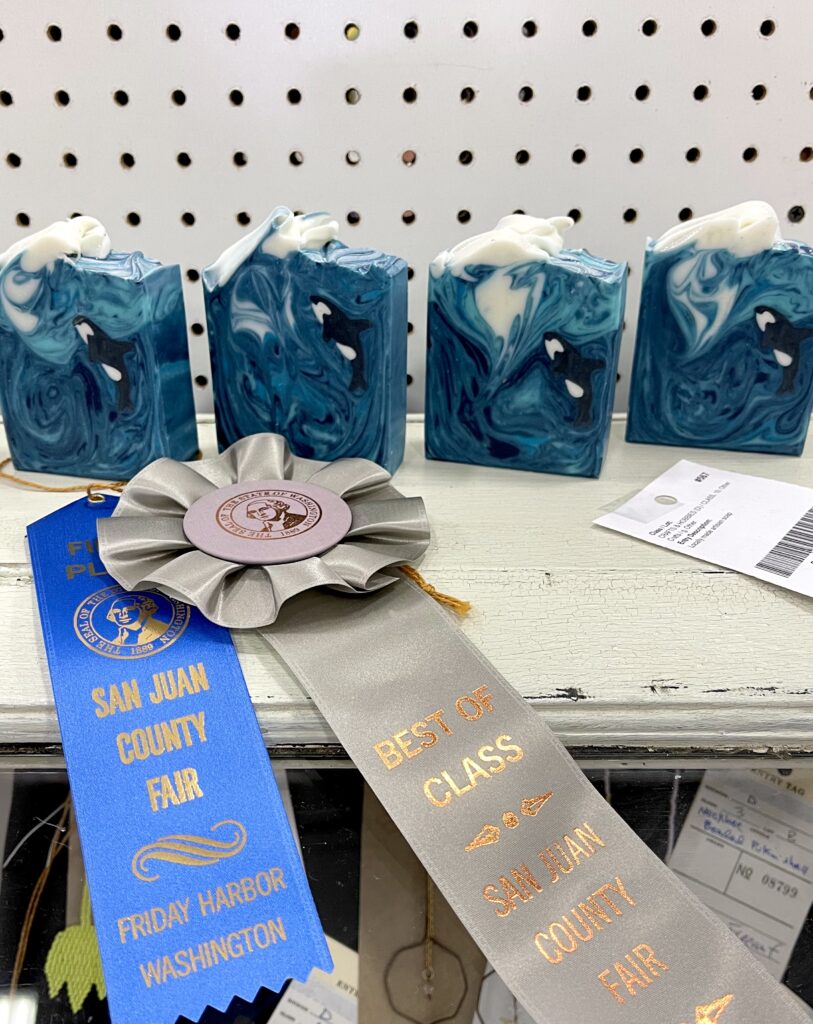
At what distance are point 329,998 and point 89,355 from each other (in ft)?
1.58

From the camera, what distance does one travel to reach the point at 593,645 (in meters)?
0.48

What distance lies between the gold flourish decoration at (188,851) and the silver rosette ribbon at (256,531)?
0.40ft

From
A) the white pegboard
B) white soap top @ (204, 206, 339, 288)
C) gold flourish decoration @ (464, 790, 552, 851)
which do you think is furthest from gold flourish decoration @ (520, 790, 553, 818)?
the white pegboard

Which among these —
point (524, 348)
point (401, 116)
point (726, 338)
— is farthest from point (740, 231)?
point (401, 116)

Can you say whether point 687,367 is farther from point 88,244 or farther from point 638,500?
point 88,244

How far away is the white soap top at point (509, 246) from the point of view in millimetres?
609

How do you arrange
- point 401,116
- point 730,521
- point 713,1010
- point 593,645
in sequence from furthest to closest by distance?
point 401,116 → point 730,521 → point 593,645 → point 713,1010

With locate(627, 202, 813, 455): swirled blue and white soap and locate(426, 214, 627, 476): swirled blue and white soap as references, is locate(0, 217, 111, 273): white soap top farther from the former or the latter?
locate(627, 202, 813, 455): swirled blue and white soap

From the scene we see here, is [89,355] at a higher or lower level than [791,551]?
higher

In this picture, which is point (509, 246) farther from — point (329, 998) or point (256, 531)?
point (329, 998)

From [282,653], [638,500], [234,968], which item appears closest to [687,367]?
[638,500]

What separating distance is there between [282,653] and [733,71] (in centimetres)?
62

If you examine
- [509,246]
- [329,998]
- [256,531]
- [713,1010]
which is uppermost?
[509,246]

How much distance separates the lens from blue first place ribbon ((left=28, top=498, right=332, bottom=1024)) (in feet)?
1.19
